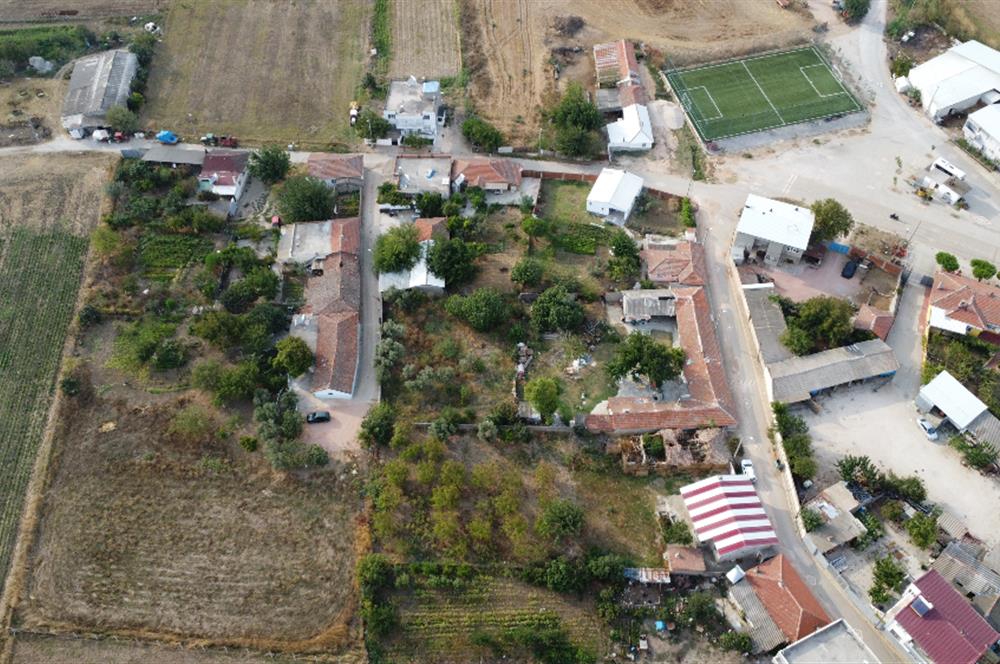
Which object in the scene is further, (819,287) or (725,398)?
(819,287)

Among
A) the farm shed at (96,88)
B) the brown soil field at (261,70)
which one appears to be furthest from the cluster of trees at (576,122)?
the farm shed at (96,88)

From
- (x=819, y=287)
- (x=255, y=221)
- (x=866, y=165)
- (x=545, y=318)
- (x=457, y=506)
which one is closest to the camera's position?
(x=457, y=506)

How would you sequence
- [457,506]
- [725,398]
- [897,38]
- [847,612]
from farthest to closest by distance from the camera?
[897,38] < [725,398] < [457,506] < [847,612]

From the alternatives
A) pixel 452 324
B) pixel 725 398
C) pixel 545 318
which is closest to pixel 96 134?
pixel 452 324

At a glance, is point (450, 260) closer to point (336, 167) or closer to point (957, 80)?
point (336, 167)

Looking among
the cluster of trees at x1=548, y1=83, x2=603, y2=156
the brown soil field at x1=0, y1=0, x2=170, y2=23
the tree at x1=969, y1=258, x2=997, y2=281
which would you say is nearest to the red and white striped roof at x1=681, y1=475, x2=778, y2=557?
the tree at x1=969, y1=258, x2=997, y2=281

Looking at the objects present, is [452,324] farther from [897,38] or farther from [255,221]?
[897,38]

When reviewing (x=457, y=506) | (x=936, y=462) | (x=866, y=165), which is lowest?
(x=457, y=506)
